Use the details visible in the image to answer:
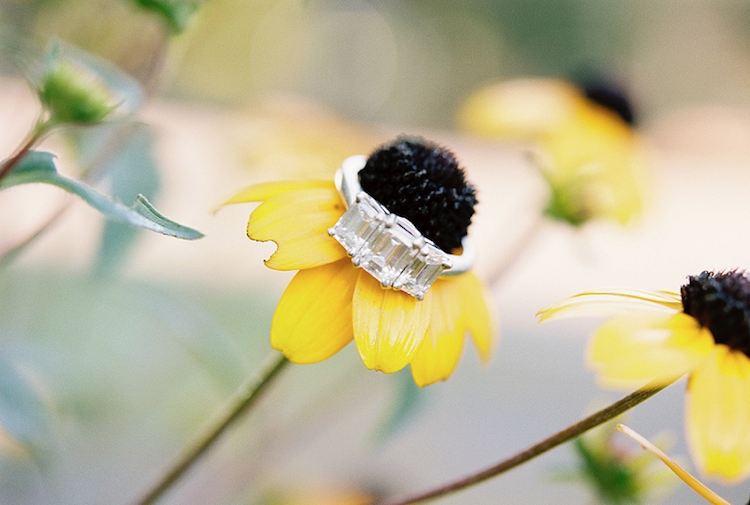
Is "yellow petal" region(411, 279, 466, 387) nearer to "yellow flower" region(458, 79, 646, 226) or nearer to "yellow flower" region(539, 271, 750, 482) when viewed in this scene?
"yellow flower" region(539, 271, 750, 482)

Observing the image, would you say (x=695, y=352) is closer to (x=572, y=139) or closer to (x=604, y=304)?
(x=604, y=304)

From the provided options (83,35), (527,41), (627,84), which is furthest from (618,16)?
(83,35)

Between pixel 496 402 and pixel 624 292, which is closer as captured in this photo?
pixel 624 292

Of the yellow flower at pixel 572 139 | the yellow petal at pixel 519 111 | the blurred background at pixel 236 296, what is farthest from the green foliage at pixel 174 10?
the yellow petal at pixel 519 111

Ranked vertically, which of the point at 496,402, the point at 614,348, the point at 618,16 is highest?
the point at 614,348

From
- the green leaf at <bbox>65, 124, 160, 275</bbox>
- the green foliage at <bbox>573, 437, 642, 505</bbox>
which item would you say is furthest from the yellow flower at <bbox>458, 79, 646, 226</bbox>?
the green leaf at <bbox>65, 124, 160, 275</bbox>

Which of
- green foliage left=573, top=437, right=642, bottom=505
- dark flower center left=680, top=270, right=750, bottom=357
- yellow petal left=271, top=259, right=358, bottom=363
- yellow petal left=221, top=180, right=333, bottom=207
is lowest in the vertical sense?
green foliage left=573, top=437, right=642, bottom=505

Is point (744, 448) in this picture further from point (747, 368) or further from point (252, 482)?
point (252, 482)

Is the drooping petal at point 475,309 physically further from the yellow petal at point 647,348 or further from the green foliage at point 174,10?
the green foliage at point 174,10
